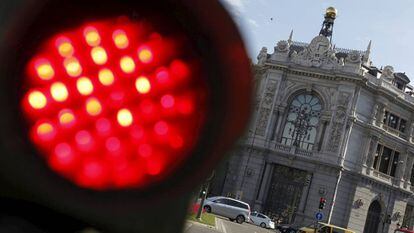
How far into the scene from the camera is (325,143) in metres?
44.8

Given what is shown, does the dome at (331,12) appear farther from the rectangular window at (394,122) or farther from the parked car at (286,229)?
the parked car at (286,229)

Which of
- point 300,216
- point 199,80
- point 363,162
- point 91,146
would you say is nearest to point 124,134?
point 91,146

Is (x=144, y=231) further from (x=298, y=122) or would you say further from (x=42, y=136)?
(x=298, y=122)

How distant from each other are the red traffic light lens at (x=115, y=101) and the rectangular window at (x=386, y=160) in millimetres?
49097

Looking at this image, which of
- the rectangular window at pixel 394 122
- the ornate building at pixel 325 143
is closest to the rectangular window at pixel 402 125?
the rectangular window at pixel 394 122

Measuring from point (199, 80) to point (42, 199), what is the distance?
33 cm

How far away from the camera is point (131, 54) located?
0.92 meters

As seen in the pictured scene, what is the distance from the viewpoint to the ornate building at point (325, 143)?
145 feet

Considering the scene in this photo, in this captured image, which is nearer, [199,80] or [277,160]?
[199,80]

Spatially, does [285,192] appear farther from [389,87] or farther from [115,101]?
[115,101]

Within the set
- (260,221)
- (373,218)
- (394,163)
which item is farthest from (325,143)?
(260,221)

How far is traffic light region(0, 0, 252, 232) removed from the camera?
82 centimetres

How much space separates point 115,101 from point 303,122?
152ft

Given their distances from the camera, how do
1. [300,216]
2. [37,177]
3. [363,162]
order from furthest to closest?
[363,162], [300,216], [37,177]
